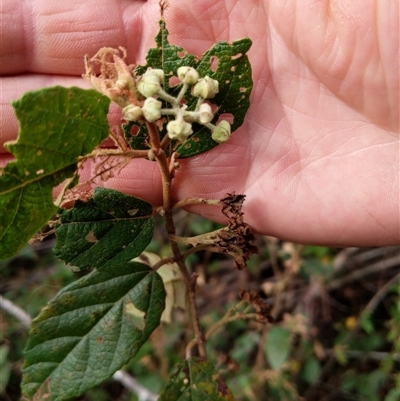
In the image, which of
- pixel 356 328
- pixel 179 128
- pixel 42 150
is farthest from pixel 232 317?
pixel 356 328

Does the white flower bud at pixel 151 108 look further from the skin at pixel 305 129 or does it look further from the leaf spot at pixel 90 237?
the skin at pixel 305 129

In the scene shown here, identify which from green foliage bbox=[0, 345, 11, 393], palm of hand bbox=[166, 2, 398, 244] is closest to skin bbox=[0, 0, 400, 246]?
palm of hand bbox=[166, 2, 398, 244]

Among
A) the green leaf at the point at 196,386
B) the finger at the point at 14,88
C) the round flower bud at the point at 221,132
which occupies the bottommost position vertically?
the green leaf at the point at 196,386

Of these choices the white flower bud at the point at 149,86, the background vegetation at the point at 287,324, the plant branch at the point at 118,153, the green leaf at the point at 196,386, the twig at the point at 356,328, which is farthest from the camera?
the twig at the point at 356,328

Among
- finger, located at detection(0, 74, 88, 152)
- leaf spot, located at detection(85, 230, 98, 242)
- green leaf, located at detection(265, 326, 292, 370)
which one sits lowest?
green leaf, located at detection(265, 326, 292, 370)

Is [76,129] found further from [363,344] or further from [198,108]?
[363,344]

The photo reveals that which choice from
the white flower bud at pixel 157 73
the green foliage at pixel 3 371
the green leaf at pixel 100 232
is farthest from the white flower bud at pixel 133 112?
the green foliage at pixel 3 371

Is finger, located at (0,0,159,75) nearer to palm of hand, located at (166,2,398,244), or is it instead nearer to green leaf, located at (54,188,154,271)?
palm of hand, located at (166,2,398,244)

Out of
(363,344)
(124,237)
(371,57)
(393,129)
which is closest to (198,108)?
(124,237)
